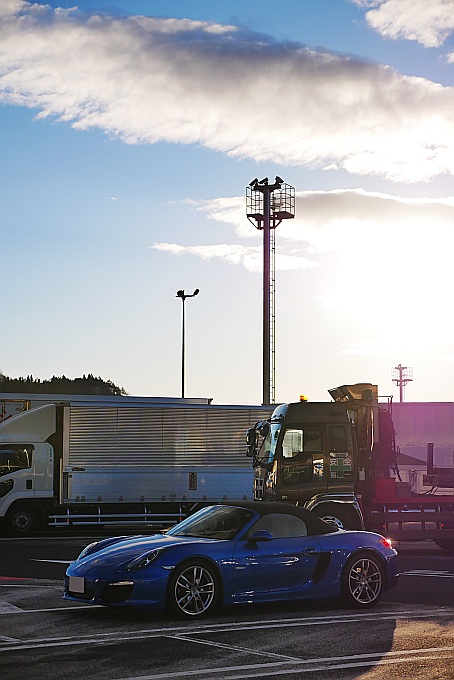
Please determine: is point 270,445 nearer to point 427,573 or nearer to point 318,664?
point 427,573

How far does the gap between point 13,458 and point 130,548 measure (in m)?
17.3

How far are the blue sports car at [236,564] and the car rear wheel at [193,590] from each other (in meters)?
0.01

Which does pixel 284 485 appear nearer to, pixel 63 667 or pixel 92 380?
pixel 63 667

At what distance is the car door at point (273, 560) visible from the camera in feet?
39.1

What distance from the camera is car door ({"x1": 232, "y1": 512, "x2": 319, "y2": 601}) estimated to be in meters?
11.9

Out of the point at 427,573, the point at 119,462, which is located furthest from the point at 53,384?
the point at 427,573

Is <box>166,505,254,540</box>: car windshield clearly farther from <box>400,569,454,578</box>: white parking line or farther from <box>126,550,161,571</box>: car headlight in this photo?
<box>400,569,454,578</box>: white parking line

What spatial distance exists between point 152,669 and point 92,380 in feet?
219

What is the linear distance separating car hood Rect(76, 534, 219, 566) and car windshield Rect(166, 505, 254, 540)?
21cm

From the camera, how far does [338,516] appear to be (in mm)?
20609

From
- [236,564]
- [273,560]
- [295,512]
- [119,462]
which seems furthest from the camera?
[119,462]

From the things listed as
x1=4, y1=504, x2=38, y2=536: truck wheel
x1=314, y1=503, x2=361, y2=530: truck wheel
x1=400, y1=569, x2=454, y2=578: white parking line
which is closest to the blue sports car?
x1=400, y1=569, x2=454, y2=578: white parking line

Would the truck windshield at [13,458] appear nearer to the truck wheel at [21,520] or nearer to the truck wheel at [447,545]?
the truck wheel at [21,520]

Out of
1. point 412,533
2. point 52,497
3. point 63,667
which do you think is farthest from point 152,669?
point 52,497
